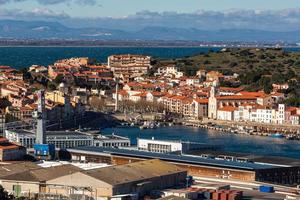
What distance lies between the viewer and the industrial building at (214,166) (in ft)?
54.3

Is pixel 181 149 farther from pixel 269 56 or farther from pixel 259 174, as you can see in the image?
pixel 269 56

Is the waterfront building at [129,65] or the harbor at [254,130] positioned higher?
the waterfront building at [129,65]

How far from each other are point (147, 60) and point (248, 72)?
18.8ft

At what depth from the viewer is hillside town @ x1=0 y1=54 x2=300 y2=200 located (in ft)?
47.6

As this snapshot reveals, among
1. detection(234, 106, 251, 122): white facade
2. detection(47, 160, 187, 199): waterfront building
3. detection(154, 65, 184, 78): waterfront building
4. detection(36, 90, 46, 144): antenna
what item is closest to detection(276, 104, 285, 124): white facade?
detection(234, 106, 251, 122): white facade

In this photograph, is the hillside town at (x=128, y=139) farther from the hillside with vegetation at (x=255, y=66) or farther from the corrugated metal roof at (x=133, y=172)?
the hillside with vegetation at (x=255, y=66)

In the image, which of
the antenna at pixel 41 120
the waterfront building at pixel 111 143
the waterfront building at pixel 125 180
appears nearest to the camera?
the waterfront building at pixel 125 180

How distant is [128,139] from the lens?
2141cm

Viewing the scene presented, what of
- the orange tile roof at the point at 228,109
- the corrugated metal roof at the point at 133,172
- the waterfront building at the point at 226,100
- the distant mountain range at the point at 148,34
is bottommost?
the distant mountain range at the point at 148,34

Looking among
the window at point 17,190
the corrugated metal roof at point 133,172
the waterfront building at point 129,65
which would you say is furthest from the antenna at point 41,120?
the waterfront building at point 129,65

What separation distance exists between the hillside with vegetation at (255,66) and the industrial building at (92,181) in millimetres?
15925

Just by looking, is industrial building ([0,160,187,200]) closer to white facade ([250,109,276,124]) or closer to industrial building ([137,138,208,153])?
industrial building ([137,138,208,153])

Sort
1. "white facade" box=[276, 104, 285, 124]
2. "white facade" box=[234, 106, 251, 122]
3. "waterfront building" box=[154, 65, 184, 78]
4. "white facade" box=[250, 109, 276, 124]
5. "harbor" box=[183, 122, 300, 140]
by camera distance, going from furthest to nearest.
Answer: "waterfront building" box=[154, 65, 184, 78], "white facade" box=[234, 106, 251, 122], "white facade" box=[250, 109, 276, 124], "white facade" box=[276, 104, 285, 124], "harbor" box=[183, 122, 300, 140]

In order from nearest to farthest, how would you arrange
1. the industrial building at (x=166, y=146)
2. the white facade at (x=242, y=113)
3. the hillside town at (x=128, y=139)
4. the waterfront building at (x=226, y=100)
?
1. the hillside town at (x=128, y=139)
2. the industrial building at (x=166, y=146)
3. the white facade at (x=242, y=113)
4. the waterfront building at (x=226, y=100)
